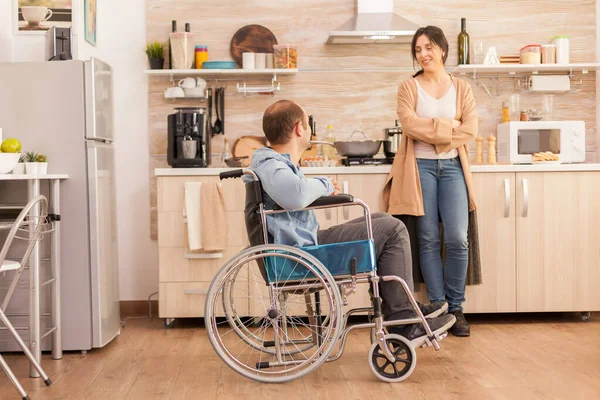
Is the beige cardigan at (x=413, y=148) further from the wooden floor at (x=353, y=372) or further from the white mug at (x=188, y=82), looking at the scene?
the white mug at (x=188, y=82)

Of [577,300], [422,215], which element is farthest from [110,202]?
[577,300]

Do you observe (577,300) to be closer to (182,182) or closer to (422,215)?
(422,215)

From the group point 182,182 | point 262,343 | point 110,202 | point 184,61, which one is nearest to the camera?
point 262,343

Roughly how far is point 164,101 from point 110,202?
1030mm

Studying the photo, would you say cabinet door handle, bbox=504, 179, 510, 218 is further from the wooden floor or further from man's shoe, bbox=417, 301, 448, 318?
man's shoe, bbox=417, 301, 448, 318

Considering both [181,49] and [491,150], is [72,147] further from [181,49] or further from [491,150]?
[491,150]

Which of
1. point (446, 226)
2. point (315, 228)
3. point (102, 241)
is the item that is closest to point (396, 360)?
point (315, 228)

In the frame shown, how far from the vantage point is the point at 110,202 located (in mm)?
3857

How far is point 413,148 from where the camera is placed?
3.99m

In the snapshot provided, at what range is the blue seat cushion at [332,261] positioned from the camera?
2.83 metres

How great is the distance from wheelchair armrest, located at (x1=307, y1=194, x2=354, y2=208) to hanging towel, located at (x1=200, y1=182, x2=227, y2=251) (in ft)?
4.54

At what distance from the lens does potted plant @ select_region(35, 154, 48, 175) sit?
134 inches

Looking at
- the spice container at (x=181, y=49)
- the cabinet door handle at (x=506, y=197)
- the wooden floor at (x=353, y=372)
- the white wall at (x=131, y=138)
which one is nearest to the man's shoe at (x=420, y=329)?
the wooden floor at (x=353, y=372)

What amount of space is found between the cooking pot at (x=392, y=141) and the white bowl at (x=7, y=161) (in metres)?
1.92
